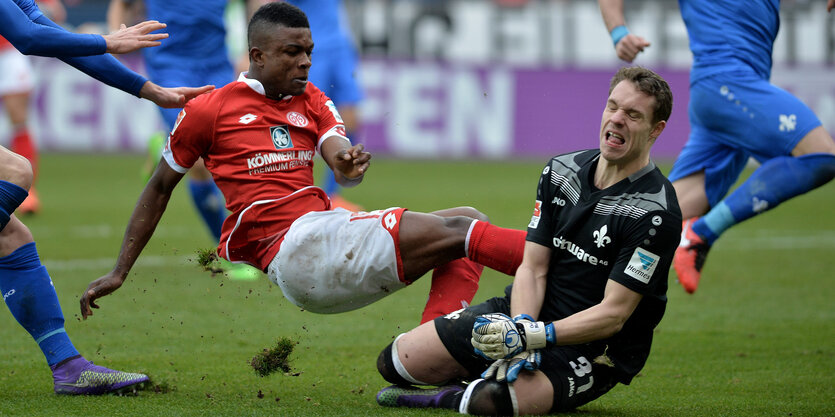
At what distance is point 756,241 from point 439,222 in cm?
→ 649

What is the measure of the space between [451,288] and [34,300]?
1748 mm

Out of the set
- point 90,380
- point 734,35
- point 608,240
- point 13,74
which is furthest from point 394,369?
point 13,74

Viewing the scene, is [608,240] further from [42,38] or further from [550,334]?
[42,38]

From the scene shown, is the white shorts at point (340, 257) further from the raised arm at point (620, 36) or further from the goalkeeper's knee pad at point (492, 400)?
the raised arm at point (620, 36)

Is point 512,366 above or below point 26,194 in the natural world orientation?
below

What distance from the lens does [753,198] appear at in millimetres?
6039

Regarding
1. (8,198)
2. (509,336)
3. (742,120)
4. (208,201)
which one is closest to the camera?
(509,336)

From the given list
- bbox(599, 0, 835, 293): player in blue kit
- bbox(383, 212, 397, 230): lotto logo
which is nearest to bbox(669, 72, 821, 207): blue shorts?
bbox(599, 0, 835, 293): player in blue kit

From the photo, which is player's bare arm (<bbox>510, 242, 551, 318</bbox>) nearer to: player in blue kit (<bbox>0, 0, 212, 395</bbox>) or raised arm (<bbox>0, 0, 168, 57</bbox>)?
player in blue kit (<bbox>0, 0, 212, 395</bbox>)

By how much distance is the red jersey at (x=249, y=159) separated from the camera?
4.30m

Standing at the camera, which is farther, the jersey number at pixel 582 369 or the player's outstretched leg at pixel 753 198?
the player's outstretched leg at pixel 753 198

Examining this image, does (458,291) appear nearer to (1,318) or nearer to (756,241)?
(1,318)

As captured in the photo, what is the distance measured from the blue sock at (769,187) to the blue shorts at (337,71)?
3758 mm

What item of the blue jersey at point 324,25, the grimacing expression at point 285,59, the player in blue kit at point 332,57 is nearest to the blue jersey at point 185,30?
the player in blue kit at point 332,57
